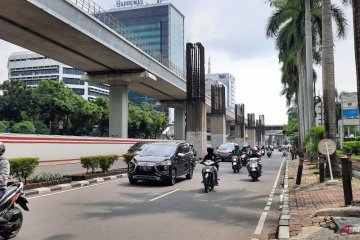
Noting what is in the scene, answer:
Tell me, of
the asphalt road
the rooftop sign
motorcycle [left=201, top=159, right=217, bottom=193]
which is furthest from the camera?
Answer: the rooftop sign

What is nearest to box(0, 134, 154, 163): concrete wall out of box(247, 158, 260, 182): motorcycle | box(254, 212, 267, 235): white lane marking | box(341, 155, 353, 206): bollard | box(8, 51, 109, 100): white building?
box(247, 158, 260, 182): motorcycle

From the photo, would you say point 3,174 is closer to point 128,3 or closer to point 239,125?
point 239,125

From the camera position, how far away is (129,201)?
11.4 m

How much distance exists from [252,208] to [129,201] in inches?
131

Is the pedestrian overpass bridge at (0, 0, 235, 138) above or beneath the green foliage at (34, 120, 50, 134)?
above

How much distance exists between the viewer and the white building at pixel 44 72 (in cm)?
11612

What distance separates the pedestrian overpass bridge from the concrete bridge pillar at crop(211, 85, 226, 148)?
20438 millimetres

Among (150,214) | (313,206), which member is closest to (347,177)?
(313,206)

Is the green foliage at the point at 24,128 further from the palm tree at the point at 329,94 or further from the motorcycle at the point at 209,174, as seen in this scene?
the palm tree at the point at 329,94

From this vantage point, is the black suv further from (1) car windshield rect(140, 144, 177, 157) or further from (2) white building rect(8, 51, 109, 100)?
(2) white building rect(8, 51, 109, 100)

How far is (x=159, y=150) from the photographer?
54.3ft

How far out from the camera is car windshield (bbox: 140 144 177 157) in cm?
1622

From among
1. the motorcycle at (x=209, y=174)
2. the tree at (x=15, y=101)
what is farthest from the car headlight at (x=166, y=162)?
the tree at (x=15, y=101)

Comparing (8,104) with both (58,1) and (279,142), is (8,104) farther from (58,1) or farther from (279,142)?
(279,142)
